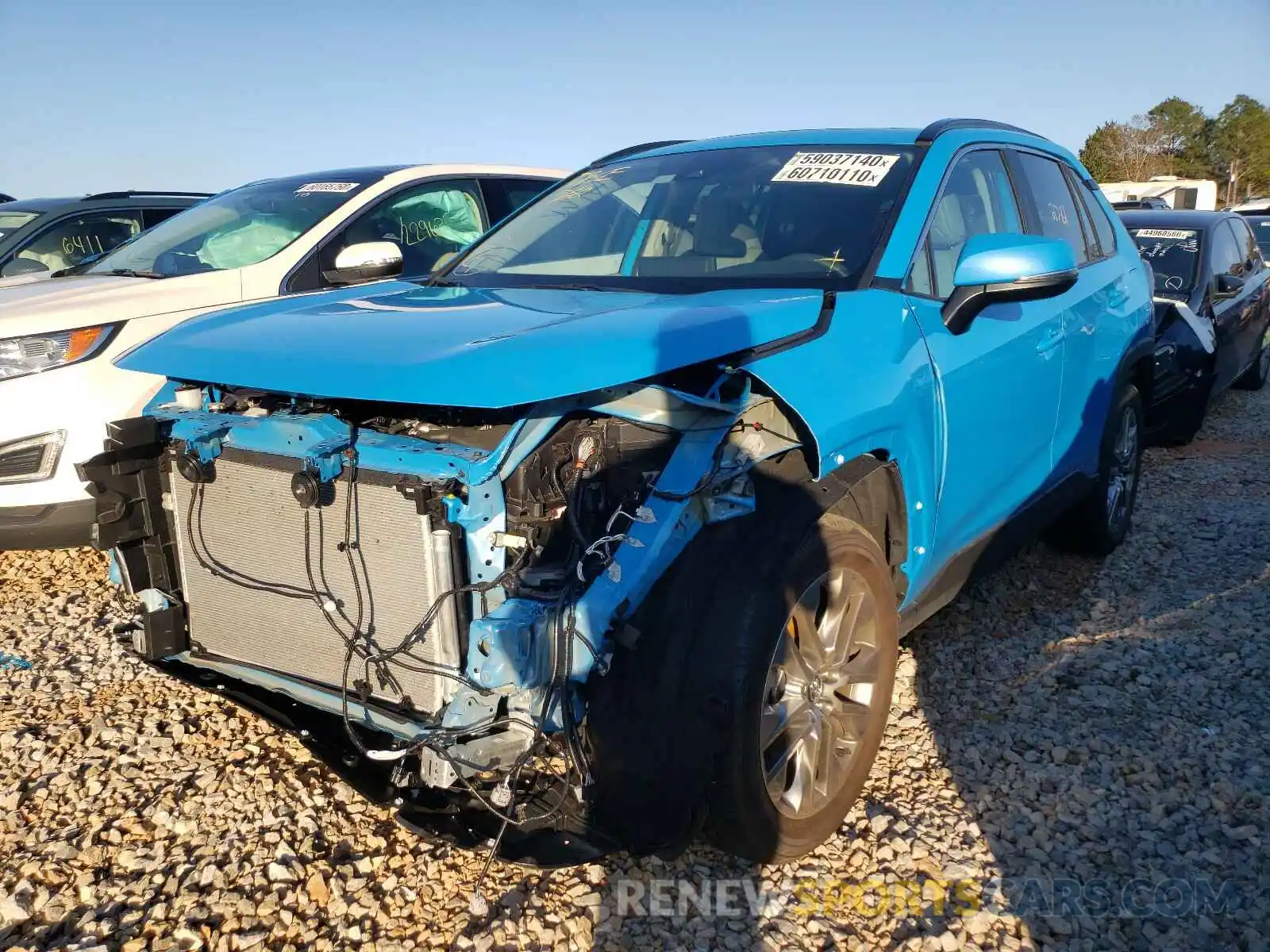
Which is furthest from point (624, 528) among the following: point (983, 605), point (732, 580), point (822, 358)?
point (983, 605)

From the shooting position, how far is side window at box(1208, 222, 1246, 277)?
7.43 metres

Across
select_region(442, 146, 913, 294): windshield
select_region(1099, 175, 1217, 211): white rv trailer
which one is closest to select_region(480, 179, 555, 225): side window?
select_region(442, 146, 913, 294): windshield

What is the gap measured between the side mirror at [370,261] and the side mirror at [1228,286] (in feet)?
20.4

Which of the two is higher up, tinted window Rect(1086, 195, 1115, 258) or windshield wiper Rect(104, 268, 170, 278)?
tinted window Rect(1086, 195, 1115, 258)

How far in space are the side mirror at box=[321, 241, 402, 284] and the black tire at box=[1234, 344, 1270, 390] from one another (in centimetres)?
827

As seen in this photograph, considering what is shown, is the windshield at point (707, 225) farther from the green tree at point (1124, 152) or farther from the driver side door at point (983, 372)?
the green tree at point (1124, 152)

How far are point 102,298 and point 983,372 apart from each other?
382 centimetres

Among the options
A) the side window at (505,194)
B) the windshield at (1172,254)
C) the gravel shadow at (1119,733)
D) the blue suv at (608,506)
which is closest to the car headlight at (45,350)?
the blue suv at (608,506)

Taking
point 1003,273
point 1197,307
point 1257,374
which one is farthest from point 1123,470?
point 1257,374

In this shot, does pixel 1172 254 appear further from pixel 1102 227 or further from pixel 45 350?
pixel 45 350

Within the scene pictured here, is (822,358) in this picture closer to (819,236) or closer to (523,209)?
(819,236)

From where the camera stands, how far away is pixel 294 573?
2520 millimetres

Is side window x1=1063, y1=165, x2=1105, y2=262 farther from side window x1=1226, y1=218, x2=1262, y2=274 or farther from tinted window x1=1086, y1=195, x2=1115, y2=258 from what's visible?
side window x1=1226, y1=218, x2=1262, y2=274

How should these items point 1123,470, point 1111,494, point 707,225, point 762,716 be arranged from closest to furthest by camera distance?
point 762,716
point 707,225
point 1111,494
point 1123,470
